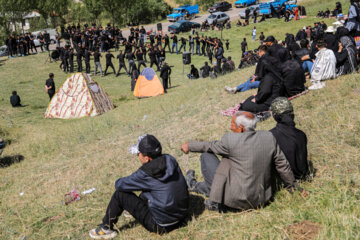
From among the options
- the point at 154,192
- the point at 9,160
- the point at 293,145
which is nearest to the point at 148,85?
the point at 9,160

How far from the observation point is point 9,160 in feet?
30.8

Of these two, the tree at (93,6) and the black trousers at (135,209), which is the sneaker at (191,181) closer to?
the black trousers at (135,209)

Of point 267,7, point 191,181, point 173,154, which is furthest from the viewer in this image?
point 267,7

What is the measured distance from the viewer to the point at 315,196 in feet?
12.7

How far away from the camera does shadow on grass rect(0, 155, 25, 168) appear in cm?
908

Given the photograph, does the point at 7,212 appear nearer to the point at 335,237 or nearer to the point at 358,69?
the point at 335,237

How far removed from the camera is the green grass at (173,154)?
376 cm

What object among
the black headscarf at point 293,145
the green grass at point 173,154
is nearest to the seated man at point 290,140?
the black headscarf at point 293,145

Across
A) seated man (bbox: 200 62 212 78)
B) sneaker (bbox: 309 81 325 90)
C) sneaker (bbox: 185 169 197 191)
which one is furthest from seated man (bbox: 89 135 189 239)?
seated man (bbox: 200 62 212 78)

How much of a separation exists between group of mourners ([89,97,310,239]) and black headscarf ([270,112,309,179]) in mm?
19

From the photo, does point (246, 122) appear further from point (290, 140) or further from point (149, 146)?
point (149, 146)

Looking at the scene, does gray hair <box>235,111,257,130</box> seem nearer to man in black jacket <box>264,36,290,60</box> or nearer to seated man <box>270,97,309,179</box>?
seated man <box>270,97,309,179</box>

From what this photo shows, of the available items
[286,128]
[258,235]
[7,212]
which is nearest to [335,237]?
[258,235]

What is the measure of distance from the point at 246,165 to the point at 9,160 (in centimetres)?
819
